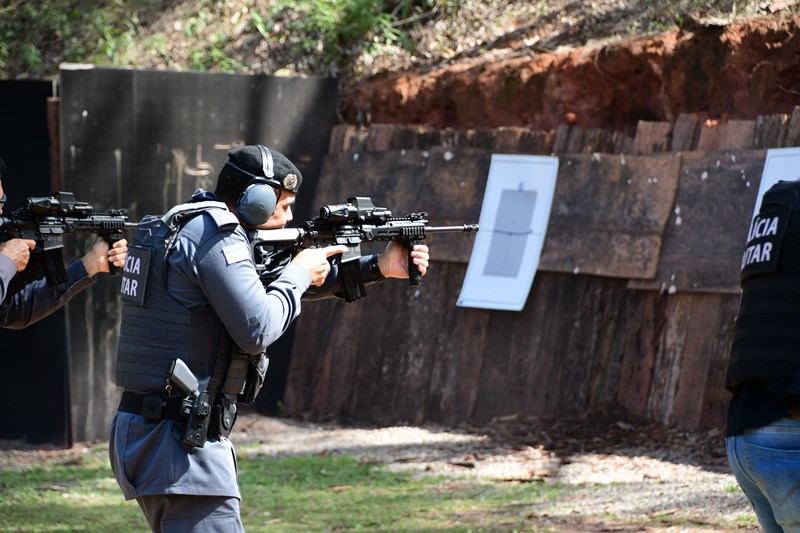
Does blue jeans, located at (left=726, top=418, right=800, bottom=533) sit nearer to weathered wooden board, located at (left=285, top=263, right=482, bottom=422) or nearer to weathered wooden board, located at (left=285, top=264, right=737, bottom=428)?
weathered wooden board, located at (left=285, top=264, right=737, bottom=428)

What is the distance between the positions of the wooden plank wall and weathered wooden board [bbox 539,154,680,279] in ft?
0.04

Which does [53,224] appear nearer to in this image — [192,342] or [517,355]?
[192,342]

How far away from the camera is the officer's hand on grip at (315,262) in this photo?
4184 millimetres

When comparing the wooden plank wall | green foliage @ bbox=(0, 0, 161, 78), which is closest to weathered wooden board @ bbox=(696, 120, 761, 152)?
the wooden plank wall

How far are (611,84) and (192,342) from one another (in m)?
6.34

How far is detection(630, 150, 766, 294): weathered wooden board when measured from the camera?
25.6 feet

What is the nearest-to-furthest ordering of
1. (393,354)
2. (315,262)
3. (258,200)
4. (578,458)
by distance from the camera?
(258,200) < (315,262) < (578,458) < (393,354)

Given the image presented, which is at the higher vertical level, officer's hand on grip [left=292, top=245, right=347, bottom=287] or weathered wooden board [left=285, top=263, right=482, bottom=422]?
officer's hand on grip [left=292, top=245, right=347, bottom=287]

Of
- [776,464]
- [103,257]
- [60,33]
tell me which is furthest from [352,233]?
[60,33]

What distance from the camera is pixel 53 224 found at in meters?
6.30

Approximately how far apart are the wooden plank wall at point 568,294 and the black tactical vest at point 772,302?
4346 millimetres

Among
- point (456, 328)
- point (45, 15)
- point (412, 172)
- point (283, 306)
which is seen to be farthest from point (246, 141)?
point (283, 306)

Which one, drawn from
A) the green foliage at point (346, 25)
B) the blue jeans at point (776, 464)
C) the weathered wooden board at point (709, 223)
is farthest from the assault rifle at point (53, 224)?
the green foliage at point (346, 25)

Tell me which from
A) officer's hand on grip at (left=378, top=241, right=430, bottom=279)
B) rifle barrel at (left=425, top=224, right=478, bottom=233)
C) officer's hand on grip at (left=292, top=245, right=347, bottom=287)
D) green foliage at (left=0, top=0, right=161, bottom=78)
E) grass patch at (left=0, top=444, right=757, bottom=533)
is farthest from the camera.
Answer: green foliage at (left=0, top=0, right=161, bottom=78)
